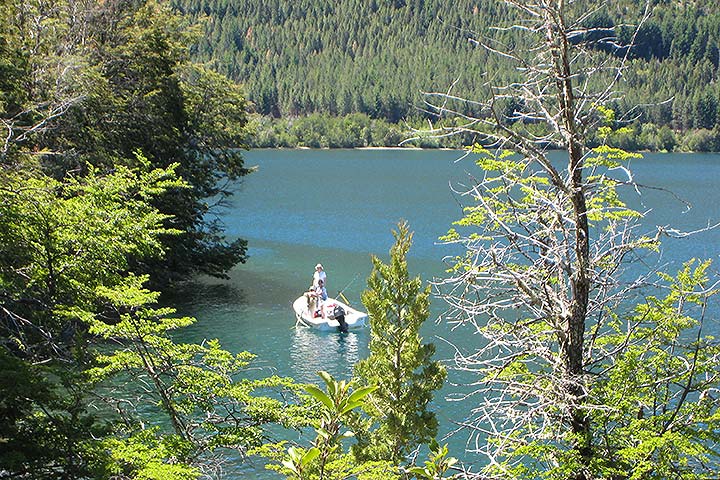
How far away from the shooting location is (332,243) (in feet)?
138

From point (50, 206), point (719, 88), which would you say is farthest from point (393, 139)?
point (50, 206)

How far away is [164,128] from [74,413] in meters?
20.7

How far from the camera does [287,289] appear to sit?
3122cm

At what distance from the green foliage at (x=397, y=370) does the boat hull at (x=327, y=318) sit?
41.7ft

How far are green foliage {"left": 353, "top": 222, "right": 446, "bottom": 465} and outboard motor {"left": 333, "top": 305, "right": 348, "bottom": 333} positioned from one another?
41.9ft

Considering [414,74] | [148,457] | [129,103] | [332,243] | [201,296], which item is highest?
[414,74]

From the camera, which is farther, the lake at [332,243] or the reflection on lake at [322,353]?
the lake at [332,243]

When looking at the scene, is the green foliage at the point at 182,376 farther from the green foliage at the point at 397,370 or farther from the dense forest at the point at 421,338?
the green foliage at the point at 397,370

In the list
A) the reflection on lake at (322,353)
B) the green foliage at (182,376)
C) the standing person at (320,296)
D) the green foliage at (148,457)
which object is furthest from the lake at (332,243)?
the green foliage at (148,457)

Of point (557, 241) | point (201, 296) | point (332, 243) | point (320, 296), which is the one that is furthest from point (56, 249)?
point (332, 243)

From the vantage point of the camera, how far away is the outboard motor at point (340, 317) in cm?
2594

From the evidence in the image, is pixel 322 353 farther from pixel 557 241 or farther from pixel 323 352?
pixel 557 241

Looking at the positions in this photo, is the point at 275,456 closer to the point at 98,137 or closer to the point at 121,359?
the point at 121,359

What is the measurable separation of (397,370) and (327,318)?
44.6 ft
